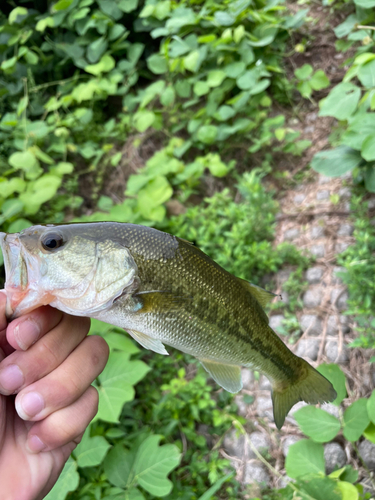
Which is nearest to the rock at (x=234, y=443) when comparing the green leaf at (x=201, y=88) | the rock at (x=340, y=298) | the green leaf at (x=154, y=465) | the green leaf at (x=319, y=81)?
the green leaf at (x=154, y=465)

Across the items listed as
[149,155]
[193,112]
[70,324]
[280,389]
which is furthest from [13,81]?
[280,389]

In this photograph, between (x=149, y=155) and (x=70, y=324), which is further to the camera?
(x=149, y=155)

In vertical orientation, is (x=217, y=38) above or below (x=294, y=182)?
above

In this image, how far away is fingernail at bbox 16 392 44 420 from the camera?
1228 millimetres

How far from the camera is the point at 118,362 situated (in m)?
2.25

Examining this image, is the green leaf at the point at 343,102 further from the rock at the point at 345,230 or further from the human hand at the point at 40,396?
the human hand at the point at 40,396

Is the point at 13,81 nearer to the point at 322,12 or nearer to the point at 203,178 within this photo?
the point at 203,178

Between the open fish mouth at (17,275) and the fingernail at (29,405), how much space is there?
32 cm

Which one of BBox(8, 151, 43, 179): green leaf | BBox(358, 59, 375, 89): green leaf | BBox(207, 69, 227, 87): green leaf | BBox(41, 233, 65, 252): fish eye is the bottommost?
BBox(8, 151, 43, 179): green leaf

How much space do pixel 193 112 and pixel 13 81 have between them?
9.00ft

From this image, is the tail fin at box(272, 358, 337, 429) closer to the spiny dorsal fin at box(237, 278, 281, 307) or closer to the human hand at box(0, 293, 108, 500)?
the spiny dorsal fin at box(237, 278, 281, 307)

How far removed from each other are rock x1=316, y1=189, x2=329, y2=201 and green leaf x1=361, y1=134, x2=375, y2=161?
90 cm

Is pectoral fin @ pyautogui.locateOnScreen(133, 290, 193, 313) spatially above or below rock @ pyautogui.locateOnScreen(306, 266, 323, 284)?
above

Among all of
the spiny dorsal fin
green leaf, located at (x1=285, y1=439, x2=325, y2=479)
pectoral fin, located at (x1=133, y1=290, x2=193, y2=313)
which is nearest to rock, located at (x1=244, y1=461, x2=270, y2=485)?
green leaf, located at (x1=285, y1=439, x2=325, y2=479)
